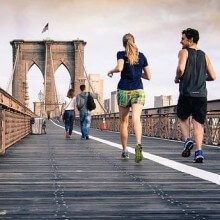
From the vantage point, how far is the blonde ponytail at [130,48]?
7.02 metres

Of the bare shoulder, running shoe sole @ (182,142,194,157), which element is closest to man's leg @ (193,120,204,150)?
running shoe sole @ (182,142,194,157)

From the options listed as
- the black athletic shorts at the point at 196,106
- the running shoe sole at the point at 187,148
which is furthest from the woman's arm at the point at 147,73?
the running shoe sole at the point at 187,148

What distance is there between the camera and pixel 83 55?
350ft

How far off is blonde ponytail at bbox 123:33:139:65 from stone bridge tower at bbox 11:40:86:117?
97407 mm

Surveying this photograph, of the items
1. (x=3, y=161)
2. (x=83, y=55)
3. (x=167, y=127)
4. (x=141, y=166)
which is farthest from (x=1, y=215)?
(x=83, y=55)

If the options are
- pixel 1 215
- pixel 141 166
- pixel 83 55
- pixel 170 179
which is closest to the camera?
pixel 1 215

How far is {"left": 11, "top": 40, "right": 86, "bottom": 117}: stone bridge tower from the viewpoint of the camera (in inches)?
4176

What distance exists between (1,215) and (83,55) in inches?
4107

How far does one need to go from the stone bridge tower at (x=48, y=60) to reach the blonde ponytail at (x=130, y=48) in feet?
320

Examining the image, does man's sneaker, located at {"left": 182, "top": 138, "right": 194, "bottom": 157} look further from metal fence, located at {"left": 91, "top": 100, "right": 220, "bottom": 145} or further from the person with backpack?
the person with backpack

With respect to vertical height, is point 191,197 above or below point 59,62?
below

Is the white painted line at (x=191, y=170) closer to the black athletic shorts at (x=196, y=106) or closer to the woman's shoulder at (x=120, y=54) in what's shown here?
the black athletic shorts at (x=196, y=106)

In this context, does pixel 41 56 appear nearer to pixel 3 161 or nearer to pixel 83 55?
pixel 83 55

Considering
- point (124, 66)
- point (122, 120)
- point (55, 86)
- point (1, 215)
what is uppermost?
point (55, 86)
